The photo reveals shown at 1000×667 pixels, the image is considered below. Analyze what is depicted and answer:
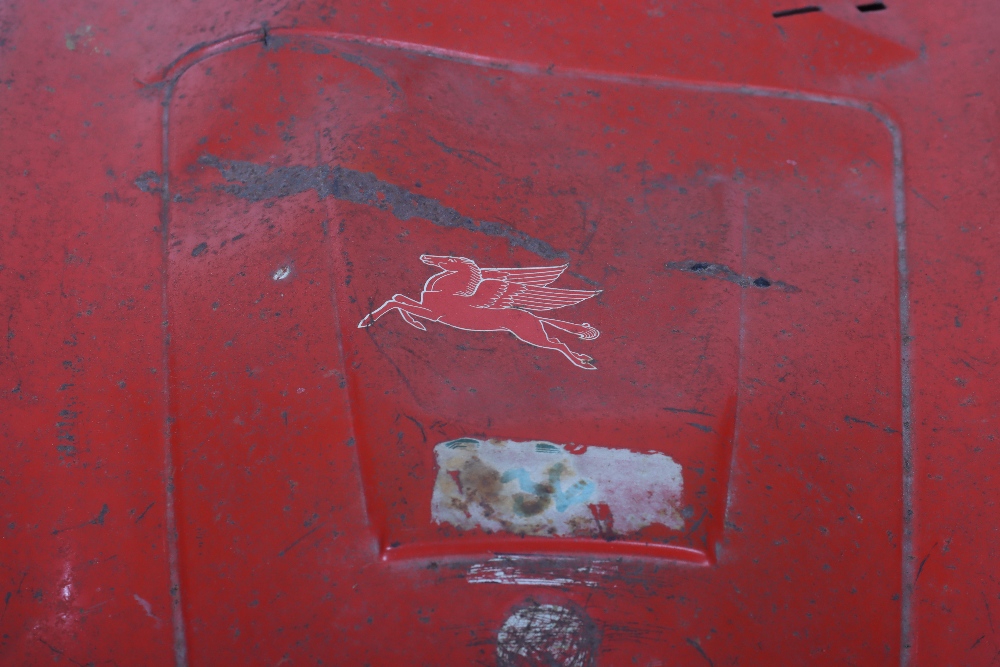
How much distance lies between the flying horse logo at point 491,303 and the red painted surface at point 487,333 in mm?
34

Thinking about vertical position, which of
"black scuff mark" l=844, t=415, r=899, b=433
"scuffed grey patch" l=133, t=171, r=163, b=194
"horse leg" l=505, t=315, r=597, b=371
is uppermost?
"scuffed grey patch" l=133, t=171, r=163, b=194

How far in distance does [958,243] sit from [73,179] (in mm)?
2482

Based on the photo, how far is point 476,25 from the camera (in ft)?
6.54

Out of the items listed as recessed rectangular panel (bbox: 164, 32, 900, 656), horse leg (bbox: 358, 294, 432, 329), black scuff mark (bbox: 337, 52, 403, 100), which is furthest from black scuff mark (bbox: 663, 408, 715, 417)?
black scuff mark (bbox: 337, 52, 403, 100)

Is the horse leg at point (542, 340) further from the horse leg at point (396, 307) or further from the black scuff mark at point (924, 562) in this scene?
the black scuff mark at point (924, 562)

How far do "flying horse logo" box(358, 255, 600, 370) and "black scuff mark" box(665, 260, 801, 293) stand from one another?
0.27 m

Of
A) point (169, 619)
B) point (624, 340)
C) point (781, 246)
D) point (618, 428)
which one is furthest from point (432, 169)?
point (169, 619)

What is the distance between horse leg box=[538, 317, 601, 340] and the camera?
155 cm

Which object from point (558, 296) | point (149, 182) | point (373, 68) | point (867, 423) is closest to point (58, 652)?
point (149, 182)

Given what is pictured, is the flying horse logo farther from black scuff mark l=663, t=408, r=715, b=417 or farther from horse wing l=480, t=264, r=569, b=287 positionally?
black scuff mark l=663, t=408, r=715, b=417

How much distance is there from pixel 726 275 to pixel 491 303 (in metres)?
0.62

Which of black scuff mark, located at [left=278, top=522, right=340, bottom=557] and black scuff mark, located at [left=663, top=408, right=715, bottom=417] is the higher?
black scuff mark, located at [left=663, top=408, right=715, bottom=417]

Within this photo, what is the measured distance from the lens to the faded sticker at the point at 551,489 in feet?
4.47

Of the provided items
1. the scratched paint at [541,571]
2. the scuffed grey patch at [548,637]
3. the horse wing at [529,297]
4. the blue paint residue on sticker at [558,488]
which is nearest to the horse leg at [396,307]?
the horse wing at [529,297]
